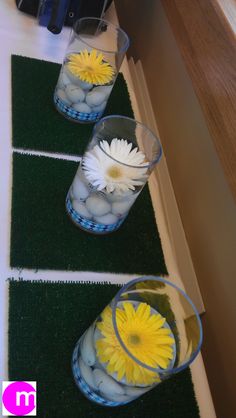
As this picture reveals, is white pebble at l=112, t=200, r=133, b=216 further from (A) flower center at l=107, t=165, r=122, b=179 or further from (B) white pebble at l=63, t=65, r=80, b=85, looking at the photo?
(B) white pebble at l=63, t=65, r=80, b=85

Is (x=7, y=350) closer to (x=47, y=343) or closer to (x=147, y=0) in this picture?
(x=47, y=343)

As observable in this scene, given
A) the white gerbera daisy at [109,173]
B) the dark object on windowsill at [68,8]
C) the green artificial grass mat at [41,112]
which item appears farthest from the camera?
the dark object on windowsill at [68,8]

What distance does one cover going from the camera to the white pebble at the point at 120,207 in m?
0.65

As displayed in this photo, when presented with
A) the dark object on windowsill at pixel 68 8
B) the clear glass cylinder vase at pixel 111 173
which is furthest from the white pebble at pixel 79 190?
the dark object on windowsill at pixel 68 8

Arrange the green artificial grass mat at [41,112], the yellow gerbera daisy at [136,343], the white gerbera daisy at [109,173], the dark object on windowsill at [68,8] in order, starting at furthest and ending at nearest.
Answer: the dark object on windowsill at [68,8] < the green artificial grass mat at [41,112] < the white gerbera daisy at [109,173] < the yellow gerbera daisy at [136,343]

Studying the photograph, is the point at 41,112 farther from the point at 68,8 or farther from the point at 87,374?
the point at 87,374

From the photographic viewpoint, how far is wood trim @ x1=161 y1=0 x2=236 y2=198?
633mm

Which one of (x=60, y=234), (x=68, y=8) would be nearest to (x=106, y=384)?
(x=60, y=234)

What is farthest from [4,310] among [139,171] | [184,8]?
[184,8]

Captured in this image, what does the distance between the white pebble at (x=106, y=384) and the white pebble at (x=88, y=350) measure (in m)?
0.01

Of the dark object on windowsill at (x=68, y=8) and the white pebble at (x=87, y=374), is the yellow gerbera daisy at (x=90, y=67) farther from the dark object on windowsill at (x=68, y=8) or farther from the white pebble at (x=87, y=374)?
the white pebble at (x=87, y=374)

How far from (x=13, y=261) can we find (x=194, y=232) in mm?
327

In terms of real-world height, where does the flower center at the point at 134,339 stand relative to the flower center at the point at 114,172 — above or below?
→ below

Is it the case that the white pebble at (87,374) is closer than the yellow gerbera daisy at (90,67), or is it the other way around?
the white pebble at (87,374)
